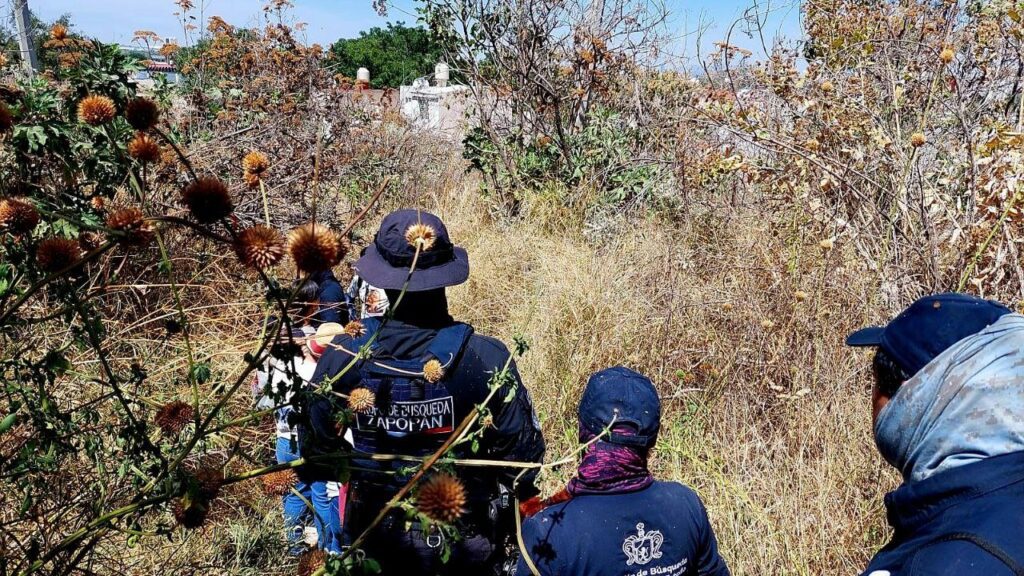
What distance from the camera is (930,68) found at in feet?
12.2

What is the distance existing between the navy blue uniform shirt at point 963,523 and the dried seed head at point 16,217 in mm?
1468

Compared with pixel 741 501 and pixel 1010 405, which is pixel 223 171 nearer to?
pixel 741 501

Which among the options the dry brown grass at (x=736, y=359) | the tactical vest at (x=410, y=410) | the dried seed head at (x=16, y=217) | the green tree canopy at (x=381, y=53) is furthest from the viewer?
the green tree canopy at (x=381, y=53)

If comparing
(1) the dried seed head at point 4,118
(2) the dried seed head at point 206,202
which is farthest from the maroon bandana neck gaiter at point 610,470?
(1) the dried seed head at point 4,118

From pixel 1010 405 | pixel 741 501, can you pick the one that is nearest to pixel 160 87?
pixel 741 501

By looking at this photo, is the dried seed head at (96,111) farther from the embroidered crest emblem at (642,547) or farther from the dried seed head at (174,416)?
the embroidered crest emblem at (642,547)

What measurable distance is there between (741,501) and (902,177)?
166 centimetres

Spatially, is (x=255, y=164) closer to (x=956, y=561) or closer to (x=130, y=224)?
(x=130, y=224)

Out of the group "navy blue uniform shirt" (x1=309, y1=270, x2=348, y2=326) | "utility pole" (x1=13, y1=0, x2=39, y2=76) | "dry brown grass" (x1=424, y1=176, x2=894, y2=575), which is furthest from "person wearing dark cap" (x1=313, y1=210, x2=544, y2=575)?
"utility pole" (x1=13, y1=0, x2=39, y2=76)

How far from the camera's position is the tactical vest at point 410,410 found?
185cm

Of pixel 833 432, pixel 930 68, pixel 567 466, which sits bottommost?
pixel 567 466

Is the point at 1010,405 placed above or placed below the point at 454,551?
above

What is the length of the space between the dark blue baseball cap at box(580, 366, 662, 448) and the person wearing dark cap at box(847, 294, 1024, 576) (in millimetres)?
551

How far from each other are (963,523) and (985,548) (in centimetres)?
6
